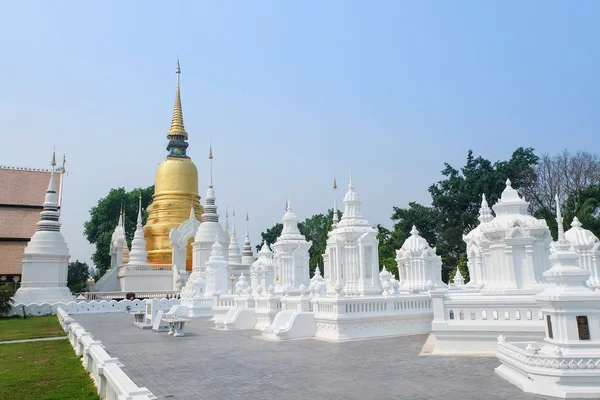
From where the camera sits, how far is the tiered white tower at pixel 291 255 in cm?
2364

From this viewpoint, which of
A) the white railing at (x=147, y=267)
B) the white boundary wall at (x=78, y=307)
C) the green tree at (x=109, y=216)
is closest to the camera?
the white boundary wall at (x=78, y=307)

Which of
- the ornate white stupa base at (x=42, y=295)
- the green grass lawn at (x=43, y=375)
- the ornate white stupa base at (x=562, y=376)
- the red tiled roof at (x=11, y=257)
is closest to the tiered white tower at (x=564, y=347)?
the ornate white stupa base at (x=562, y=376)

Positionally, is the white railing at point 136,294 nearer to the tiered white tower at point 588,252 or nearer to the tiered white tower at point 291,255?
the tiered white tower at point 291,255

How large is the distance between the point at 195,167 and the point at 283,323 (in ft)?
115

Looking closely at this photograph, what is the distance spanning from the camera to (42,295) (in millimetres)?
31328

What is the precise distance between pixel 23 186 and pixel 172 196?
1183 centimetres

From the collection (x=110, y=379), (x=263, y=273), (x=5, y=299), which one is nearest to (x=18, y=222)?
(x=5, y=299)

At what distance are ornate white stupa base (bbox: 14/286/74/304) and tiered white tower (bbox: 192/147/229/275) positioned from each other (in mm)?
8291

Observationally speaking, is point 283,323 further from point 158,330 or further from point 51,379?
point 51,379

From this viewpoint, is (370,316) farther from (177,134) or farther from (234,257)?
(177,134)

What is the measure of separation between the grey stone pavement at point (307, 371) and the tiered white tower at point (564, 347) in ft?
1.08

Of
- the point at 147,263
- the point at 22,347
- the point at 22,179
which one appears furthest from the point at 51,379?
the point at 22,179

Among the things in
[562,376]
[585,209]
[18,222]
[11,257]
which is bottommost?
[562,376]

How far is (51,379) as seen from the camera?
946 cm
